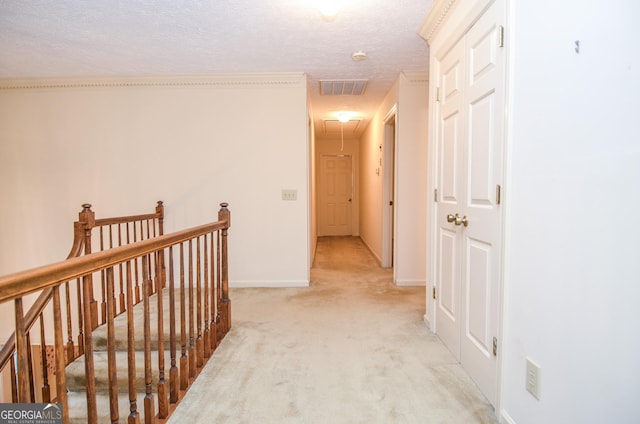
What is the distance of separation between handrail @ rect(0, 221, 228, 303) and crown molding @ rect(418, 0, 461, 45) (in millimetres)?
2271

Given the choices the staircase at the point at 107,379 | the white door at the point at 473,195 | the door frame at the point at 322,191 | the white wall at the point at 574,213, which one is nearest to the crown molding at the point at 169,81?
the white door at the point at 473,195

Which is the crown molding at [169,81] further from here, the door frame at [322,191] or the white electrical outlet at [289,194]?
the door frame at [322,191]

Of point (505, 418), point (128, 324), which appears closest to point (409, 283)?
point (505, 418)

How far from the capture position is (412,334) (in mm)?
2521

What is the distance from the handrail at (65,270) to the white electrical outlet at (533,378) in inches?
67.0

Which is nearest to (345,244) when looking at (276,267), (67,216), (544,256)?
(276,267)

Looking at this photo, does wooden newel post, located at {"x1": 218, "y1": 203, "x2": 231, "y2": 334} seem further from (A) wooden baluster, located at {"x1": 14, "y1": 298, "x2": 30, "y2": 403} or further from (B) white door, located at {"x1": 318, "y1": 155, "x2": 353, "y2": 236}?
(B) white door, located at {"x1": 318, "y1": 155, "x2": 353, "y2": 236}

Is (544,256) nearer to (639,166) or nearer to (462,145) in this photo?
(639,166)

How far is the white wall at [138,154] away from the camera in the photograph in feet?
12.3

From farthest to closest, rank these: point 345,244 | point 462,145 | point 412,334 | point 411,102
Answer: point 345,244
point 411,102
point 412,334
point 462,145

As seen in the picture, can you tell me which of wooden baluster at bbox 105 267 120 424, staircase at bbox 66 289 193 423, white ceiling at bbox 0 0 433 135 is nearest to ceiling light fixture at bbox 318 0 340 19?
white ceiling at bbox 0 0 433 135

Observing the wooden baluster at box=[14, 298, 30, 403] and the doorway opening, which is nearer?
the wooden baluster at box=[14, 298, 30, 403]

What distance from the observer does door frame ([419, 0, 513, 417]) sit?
1512 mm

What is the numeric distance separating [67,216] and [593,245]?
4.67m
